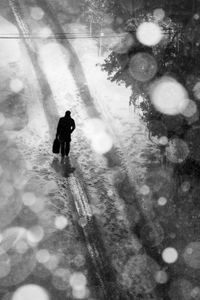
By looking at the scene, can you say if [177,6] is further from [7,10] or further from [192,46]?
[7,10]

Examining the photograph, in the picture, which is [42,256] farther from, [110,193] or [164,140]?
[164,140]

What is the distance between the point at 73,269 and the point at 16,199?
2.76m

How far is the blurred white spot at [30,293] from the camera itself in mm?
6922

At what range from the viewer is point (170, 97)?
9453 mm

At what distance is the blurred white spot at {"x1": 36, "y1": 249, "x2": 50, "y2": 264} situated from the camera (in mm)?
7707

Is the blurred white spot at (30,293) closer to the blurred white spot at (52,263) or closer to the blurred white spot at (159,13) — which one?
the blurred white spot at (52,263)

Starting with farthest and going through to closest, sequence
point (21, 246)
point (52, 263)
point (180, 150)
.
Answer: point (180, 150), point (21, 246), point (52, 263)

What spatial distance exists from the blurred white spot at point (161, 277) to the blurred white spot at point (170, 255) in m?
0.37

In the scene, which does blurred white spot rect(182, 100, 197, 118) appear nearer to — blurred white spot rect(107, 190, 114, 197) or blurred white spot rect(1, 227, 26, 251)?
blurred white spot rect(107, 190, 114, 197)

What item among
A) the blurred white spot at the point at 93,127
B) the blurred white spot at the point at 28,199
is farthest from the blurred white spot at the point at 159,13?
the blurred white spot at the point at 28,199

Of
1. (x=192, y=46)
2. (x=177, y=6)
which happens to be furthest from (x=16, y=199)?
(x=177, y=6)

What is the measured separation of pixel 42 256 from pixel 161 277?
9.21 feet

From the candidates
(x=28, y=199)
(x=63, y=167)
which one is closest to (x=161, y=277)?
(x=28, y=199)

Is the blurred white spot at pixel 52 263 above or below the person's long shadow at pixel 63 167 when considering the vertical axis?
below
